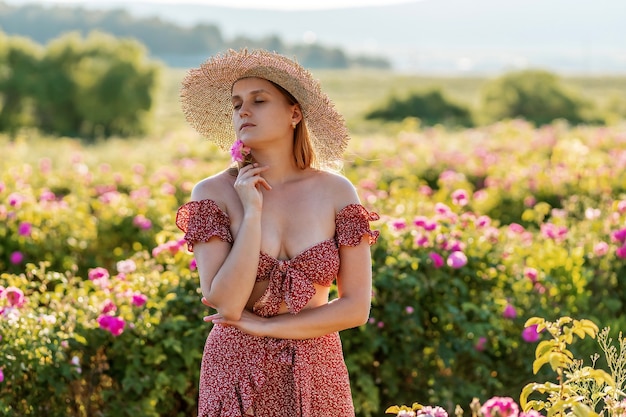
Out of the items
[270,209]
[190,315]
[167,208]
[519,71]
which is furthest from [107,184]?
[519,71]

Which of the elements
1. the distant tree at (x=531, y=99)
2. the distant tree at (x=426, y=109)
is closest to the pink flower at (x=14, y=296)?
the distant tree at (x=531, y=99)

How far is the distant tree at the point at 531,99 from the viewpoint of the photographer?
45.8m

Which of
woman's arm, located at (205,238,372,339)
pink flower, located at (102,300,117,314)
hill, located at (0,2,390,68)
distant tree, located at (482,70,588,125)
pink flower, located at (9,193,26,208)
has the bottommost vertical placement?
pink flower, located at (102,300,117,314)

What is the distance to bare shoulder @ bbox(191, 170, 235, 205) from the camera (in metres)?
2.88

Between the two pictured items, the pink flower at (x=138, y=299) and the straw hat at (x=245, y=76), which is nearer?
the straw hat at (x=245, y=76)

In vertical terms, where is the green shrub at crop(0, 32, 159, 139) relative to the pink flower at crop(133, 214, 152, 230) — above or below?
above

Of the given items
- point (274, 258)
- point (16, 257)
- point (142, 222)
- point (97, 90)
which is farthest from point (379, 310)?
point (97, 90)

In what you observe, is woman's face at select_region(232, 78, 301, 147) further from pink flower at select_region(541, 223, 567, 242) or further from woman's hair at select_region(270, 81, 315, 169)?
pink flower at select_region(541, 223, 567, 242)

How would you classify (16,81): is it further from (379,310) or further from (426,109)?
(379,310)

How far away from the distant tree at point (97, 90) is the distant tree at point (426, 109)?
45.7 ft

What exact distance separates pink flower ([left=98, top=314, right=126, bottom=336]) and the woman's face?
1567mm

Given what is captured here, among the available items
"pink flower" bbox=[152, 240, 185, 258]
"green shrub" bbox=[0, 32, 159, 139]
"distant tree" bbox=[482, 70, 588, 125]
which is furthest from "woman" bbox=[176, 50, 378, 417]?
"green shrub" bbox=[0, 32, 159, 139]

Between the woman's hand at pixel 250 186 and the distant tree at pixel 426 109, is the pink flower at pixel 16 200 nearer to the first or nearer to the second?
the woman's hand at pixel 250 186

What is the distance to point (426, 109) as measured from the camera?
48.2m
